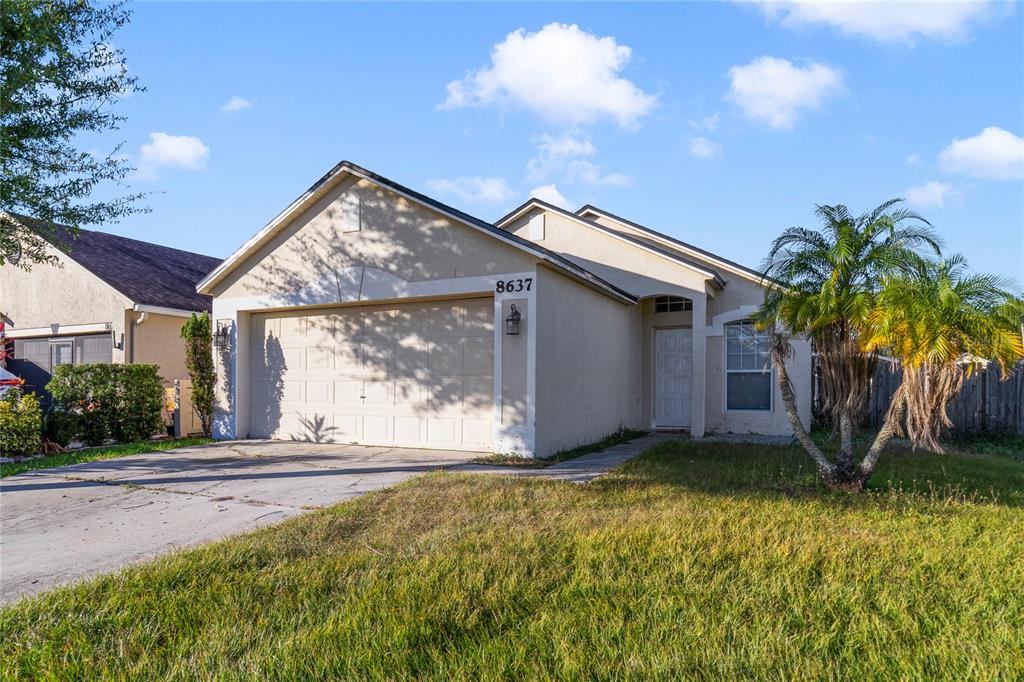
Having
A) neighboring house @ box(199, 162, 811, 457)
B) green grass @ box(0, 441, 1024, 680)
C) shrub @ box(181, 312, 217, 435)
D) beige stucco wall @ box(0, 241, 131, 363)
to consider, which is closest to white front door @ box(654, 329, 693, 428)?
neighboring house @ box(199, 162, 811, 457)

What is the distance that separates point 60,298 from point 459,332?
11.7 meters

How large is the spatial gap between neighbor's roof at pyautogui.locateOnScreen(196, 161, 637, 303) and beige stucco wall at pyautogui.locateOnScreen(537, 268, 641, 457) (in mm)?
246

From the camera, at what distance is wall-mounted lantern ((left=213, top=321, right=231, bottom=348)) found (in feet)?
40.8

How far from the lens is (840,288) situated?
7.15 m

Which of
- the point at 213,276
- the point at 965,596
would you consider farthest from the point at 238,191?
the point at 965,596

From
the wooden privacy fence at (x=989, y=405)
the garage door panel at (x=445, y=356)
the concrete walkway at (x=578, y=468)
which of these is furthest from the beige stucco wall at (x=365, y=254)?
the wooden privacy fence at (x=989, y=405)

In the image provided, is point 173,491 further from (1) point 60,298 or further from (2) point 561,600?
(1) point 60,298

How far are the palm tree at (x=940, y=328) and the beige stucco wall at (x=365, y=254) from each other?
493 centimetres

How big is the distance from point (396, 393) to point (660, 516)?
240 inches

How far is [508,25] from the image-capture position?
32.4 feet

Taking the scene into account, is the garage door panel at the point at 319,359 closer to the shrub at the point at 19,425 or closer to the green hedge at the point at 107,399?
the green hedge at the point at 107,399

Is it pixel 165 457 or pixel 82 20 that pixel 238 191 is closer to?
pixel 82 20

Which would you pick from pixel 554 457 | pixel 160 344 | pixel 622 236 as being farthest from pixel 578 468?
pixel 160 344

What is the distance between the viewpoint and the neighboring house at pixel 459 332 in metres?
9.87
